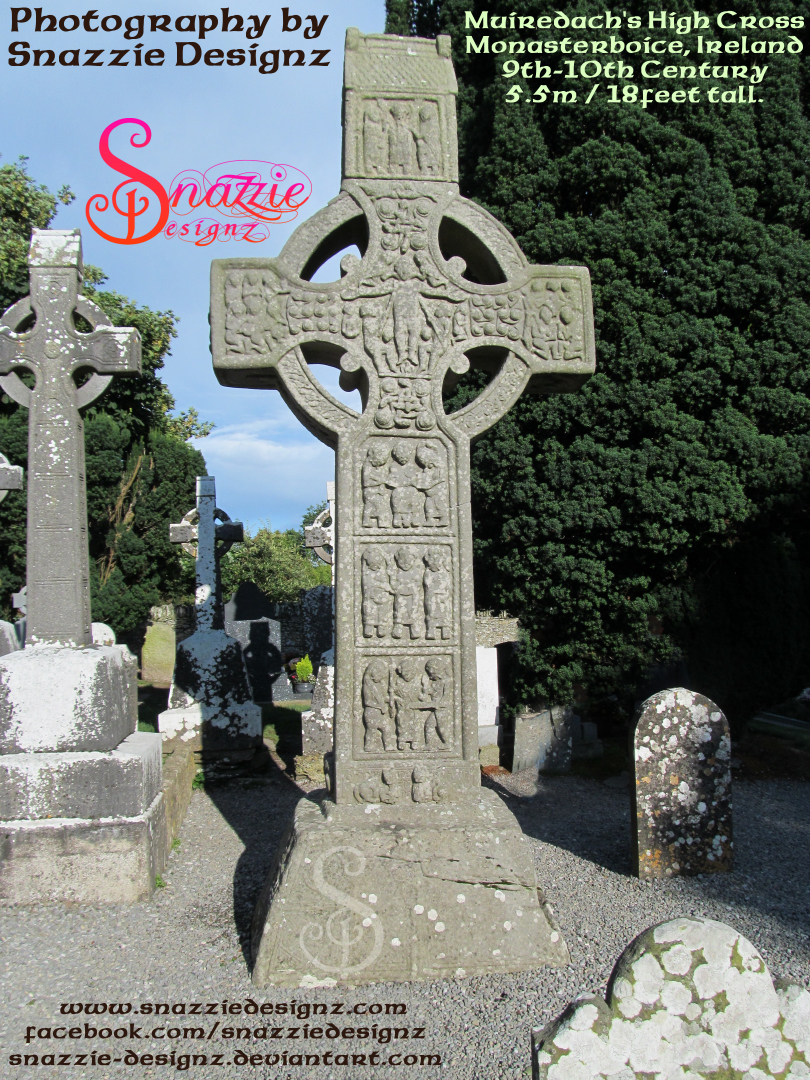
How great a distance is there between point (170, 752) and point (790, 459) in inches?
284

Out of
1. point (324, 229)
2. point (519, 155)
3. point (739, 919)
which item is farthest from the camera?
point (519, 155)

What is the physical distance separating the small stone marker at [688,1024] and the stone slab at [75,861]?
3.31m

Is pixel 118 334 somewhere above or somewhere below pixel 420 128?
below

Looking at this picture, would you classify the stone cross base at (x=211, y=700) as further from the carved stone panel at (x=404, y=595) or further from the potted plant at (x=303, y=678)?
the potted plant at (x=303, y=678)

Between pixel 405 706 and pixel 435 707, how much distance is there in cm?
15

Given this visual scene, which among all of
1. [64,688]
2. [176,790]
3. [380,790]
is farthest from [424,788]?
[176,790]

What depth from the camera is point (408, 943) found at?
312 centimetres

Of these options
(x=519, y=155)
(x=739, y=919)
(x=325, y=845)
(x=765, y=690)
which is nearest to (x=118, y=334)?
(x=325, y=845)

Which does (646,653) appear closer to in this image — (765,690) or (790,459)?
(765,690)

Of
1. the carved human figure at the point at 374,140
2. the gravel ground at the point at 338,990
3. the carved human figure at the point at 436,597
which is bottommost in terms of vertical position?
the gravel ground at the point at 338,990

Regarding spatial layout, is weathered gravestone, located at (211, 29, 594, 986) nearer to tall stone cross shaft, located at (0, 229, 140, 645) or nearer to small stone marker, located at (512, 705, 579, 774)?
tall stone cross shaft, located at (0, 229, 140, 645)

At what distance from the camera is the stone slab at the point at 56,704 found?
422 cm

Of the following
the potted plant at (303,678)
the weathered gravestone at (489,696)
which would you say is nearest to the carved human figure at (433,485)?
the weathered gravestone at (489,696)

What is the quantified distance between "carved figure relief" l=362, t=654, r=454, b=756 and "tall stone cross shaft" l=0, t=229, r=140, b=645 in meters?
2.21
